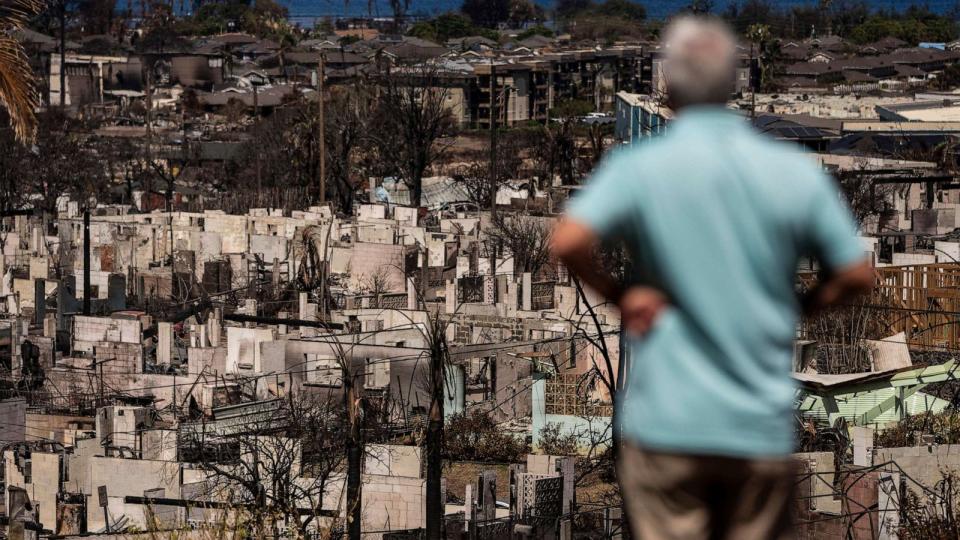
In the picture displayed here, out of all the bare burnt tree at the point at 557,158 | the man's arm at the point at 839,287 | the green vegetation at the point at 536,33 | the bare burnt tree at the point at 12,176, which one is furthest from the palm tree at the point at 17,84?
the green vegetation at the point at 536,33

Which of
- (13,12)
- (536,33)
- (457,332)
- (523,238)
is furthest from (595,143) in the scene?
(536,33)

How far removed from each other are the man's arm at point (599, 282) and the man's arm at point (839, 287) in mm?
257

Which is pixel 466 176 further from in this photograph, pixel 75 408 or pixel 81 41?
pixel 81 41

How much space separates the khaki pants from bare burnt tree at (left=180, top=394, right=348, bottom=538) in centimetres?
832

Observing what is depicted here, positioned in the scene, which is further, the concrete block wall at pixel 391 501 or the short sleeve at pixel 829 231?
the concrete block wall at pixel 391 501

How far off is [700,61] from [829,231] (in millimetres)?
338

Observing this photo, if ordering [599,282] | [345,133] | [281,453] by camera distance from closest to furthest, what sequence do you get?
[599,282]
[281,453]
[345,133]

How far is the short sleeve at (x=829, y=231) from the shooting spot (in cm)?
274

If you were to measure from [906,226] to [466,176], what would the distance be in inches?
622

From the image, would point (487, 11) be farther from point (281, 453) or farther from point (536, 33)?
point (281, 453)

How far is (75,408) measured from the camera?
18406 millimetres

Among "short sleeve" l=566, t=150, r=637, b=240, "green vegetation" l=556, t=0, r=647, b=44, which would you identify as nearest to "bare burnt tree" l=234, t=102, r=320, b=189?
"short sleeve" l=566, t=150, r=637, b=240

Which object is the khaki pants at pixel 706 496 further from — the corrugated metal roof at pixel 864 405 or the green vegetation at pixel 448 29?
the green vegetation at pixel 448 29

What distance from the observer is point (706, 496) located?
2.86 metres
